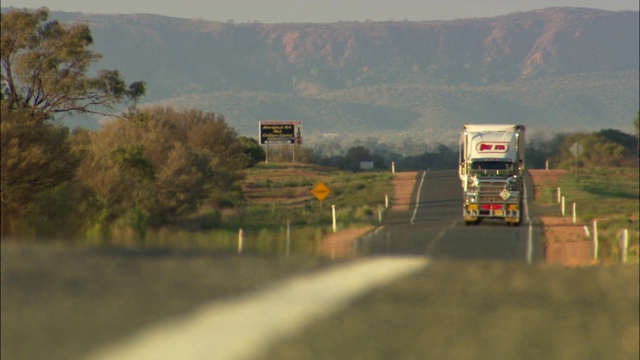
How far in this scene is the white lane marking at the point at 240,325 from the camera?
8.20 metres

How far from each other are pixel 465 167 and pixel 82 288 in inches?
1160

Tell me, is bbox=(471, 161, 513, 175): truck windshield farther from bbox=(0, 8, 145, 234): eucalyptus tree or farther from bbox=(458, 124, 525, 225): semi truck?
bbox=(0, 8, 145, 234): eucalyptus tree

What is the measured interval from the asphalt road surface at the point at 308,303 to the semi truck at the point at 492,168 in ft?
78.3

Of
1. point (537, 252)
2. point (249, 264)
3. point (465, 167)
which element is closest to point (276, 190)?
point (465, 167)

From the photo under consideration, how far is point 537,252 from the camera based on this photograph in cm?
3002

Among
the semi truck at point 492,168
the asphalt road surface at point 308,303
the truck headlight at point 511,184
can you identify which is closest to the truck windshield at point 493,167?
the semi truck at point 492,168

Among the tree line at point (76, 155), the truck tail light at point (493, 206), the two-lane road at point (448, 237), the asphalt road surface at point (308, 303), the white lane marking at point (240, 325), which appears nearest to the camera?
the white lane marking at point (240, 325)

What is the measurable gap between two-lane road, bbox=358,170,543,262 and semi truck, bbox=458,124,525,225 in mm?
1082

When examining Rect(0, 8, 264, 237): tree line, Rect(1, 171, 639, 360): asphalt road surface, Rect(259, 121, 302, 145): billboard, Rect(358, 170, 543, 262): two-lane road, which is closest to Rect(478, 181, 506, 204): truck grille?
Rect(358, 170, 543, 262): two-lane road

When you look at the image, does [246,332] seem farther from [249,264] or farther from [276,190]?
[276,190]

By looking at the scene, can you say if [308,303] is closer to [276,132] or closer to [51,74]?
[51,74]

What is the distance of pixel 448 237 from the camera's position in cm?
3625

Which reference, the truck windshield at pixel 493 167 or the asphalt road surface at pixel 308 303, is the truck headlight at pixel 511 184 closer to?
the truck windshield at pixel 493 167

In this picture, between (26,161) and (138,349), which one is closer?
(138,349)
